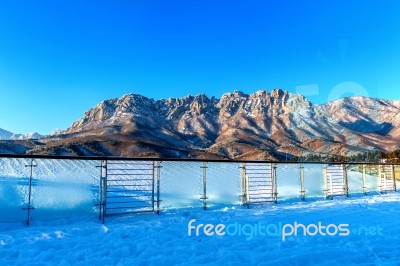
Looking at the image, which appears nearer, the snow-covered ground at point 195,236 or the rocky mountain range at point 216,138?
the snow-covered ground at point 195,236

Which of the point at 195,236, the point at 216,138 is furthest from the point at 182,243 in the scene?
the point at 216,138

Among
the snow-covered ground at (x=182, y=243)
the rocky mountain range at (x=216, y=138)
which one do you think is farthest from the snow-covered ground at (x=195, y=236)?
the rocky mountain range at (x=216, y=138)

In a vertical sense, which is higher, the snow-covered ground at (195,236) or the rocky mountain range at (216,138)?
the rocky mountain range at (216,138)

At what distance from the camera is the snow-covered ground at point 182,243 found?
3.34 m

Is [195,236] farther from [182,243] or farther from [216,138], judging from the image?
[216,138]

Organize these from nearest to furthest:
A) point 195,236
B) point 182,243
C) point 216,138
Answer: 1. point 182,243
2. point 195,236
3. point 216,138

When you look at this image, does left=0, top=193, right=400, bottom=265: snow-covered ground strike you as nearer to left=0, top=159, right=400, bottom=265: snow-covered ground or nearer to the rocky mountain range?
left=0, top=159, right=400, bottom=265: snow-covered ground

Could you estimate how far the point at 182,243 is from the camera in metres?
4.02

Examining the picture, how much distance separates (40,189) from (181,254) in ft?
22.9

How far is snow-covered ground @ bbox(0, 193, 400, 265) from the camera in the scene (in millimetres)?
3338

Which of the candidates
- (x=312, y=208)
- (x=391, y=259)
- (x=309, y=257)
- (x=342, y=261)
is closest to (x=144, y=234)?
(x=309, y=257)

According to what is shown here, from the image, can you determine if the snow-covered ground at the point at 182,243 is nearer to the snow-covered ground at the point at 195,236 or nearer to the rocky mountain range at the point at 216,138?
the snow-covered ground at the point at 195,236

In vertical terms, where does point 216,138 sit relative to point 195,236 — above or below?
above

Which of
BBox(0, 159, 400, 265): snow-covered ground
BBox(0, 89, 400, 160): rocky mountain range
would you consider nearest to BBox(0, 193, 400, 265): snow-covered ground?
BBox(0, 159, 400, 265): snow-covered ground
